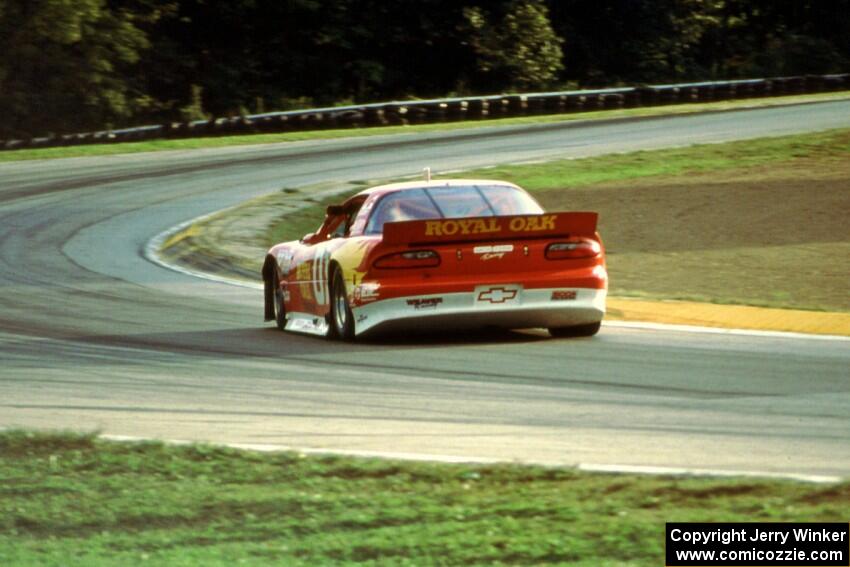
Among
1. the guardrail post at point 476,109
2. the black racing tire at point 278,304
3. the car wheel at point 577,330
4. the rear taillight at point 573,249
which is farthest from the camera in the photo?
the guardrail post at point 476,109

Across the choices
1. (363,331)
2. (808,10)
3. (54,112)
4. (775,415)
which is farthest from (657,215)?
(808,10)

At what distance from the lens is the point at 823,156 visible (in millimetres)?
29859

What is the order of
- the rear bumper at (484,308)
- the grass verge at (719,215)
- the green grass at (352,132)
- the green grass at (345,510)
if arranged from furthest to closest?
the green grass at (352,132), the grass verge at (719,215), the rear bumper at (484,308), the green grass at (345,510)

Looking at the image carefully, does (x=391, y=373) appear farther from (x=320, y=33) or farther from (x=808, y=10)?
(x=808, y=10)

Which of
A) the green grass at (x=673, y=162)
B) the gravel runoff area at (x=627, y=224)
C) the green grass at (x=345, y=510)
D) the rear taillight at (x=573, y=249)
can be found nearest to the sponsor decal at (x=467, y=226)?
the rear taillight at (x=573, y=249)

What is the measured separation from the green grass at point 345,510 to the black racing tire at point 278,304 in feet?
21.2

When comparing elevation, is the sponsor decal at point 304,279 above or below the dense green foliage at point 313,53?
below

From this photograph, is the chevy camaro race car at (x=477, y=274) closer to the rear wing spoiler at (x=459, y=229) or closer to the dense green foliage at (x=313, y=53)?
the rear wing spoiler at (x=459, y=229)

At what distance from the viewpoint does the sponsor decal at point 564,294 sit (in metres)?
12.5

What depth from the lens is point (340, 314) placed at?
43.5ft

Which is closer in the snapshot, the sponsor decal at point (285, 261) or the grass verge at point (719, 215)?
the sponsor decal at point (285, 261)

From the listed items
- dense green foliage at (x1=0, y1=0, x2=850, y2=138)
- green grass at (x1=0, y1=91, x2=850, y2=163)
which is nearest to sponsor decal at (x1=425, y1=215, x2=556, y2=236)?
green grass at (x1=0, y1=91, x2=850, y2=163)

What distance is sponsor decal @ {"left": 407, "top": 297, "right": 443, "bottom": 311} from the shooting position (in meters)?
12.5

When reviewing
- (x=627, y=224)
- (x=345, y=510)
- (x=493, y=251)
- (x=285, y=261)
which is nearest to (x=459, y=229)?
(x=493, y=251)
